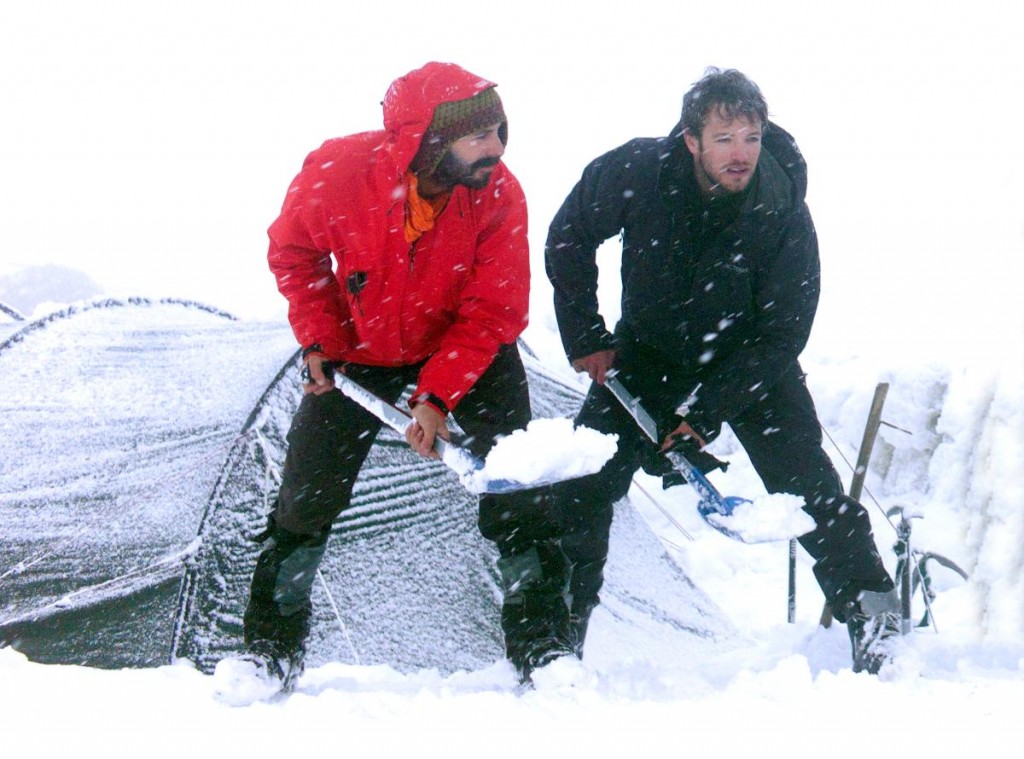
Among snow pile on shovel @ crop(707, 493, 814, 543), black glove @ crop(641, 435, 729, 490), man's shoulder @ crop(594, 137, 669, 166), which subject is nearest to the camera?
snow pile on shovel @ crop(707, 493, 814, 543)

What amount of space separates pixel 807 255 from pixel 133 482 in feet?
7.61

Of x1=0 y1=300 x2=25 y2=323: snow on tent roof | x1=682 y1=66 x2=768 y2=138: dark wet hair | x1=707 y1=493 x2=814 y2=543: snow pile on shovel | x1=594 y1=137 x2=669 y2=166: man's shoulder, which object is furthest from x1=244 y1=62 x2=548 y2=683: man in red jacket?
x1=0 y1=300 x2=25 y2=323: snow on tent roof

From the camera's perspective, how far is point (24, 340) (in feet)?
10.6

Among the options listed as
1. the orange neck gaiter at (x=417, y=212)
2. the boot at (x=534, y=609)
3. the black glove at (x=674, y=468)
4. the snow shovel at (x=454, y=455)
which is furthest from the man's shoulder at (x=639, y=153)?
the boot at (x=534, y=609)

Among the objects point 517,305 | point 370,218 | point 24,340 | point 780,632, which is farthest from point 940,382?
point 24,340

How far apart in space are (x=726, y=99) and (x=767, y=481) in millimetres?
1057

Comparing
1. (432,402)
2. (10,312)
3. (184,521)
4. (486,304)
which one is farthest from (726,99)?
(10,312)

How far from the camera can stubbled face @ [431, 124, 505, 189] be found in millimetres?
1827

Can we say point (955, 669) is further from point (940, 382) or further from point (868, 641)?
point (940, 382)

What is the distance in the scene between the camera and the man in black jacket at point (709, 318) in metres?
2.09

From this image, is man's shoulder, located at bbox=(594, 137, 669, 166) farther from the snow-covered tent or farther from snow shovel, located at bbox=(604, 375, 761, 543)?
the snow-covered tent

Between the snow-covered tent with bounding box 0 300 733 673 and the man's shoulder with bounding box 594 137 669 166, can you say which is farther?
the snow-covered tent with bounding box 0 300 733 673

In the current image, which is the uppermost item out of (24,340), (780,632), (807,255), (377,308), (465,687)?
(807,255)

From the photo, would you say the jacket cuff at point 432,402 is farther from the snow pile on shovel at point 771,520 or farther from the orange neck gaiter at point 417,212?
the snow pile on shovel at point 771,520
